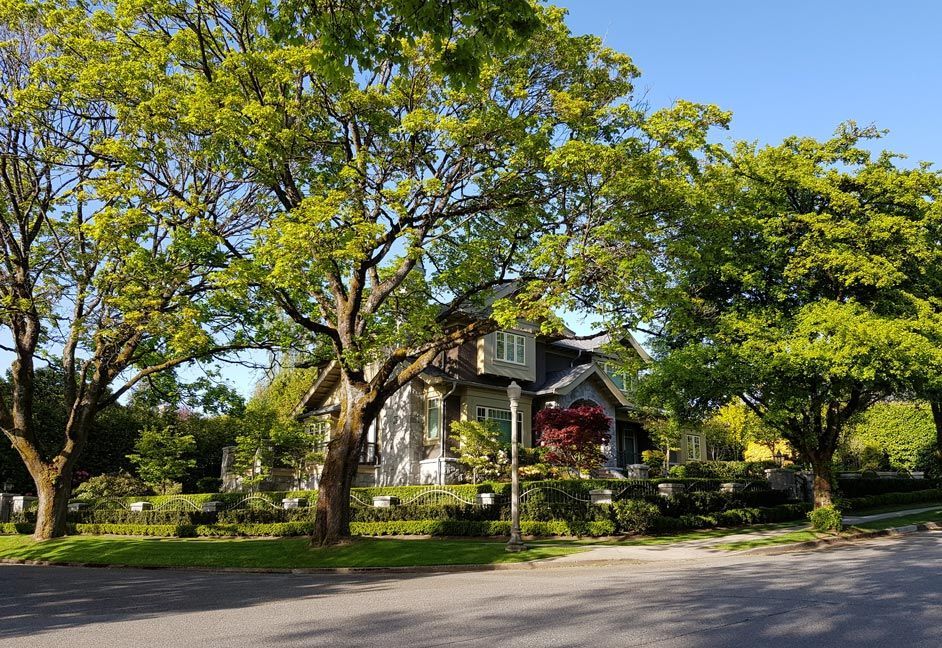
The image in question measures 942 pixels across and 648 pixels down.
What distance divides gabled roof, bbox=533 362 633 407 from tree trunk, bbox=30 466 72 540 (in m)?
19.5

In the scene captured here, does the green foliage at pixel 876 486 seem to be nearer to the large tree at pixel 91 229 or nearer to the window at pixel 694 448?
the window at pixel 694 448

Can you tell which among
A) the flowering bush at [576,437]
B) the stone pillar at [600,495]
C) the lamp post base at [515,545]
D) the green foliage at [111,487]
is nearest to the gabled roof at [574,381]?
the flowering bush at [576,437]

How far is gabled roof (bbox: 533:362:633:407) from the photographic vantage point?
107 ft

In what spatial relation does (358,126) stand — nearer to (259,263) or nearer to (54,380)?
(259,263)

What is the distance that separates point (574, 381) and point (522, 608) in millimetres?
25151

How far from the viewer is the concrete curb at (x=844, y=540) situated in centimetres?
1641

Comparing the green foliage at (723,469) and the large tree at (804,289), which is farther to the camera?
the green foliage at (723,469)

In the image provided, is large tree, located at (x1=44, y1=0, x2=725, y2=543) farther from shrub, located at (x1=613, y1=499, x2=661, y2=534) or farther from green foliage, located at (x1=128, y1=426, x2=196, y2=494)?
green foliage, located at (x1=128, y1=426, x2=196, y2=494)

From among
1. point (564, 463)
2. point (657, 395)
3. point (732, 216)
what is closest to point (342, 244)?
point (657, 395)

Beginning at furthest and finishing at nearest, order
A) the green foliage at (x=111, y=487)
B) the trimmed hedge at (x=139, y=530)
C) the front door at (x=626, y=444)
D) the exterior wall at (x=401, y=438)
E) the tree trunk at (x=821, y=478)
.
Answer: the front door at (x=626, y=444) → the green foliage at (x=111, y=487) → the exterior wall at (x=401, y=438) → the trimmed hedge at (x=139, y=530) → the tree trunk at (x=821, y=478)

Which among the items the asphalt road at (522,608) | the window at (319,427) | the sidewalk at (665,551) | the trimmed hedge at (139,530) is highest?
the window at (319,427)

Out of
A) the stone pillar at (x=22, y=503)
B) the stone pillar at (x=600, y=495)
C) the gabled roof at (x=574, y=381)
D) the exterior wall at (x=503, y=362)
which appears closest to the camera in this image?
the stone pillar at (x=600, y=495)

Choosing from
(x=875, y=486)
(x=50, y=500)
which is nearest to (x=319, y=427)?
(x=50, y=500)

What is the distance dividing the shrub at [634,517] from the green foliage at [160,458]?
21041mm
